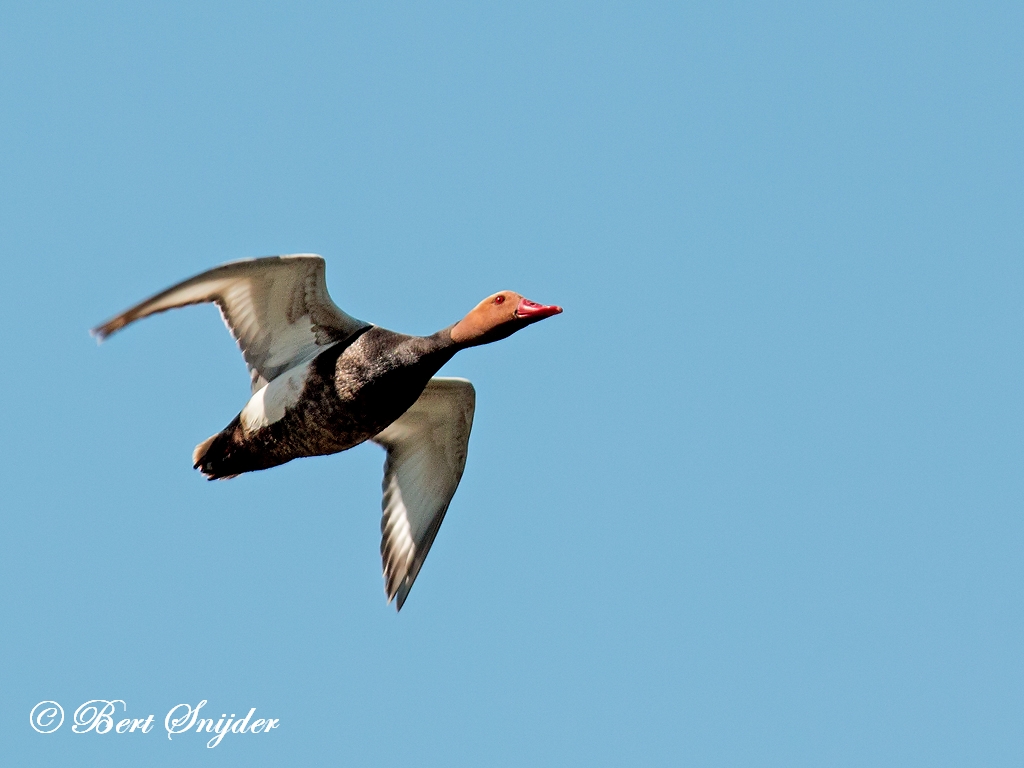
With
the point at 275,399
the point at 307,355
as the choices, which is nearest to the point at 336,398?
the point at 275,399

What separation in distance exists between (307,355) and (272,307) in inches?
21.8

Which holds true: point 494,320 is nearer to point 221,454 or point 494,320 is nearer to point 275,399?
point 275,399

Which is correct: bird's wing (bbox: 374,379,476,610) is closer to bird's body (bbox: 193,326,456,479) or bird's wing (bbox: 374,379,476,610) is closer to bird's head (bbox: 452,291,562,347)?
bird's body (bbox: 193,326,456,479)

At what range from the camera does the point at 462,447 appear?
1446 centimetres

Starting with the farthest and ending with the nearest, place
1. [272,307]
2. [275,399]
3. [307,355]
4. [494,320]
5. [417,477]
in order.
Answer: [417,477]
[307,355]
[272,307]
[275,399]
[494,320]

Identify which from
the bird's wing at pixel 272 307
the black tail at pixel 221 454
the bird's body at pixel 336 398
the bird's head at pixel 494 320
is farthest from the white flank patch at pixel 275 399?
A: the bird's head at pixel 494 320

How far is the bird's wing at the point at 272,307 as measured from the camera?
1230cm

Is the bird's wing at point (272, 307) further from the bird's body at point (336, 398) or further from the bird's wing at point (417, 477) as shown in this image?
the bird's wing at point (417, 477)

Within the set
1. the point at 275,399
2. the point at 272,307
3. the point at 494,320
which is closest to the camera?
the point at 494,320

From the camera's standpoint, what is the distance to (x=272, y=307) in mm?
13000

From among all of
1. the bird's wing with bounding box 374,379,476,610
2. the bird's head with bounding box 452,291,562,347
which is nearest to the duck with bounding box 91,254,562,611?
the bird's head with bounding box 452,291,562,347

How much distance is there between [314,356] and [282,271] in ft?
2.98

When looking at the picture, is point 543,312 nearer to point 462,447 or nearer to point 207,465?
point 462,447

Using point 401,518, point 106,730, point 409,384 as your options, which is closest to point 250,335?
point 409,384
